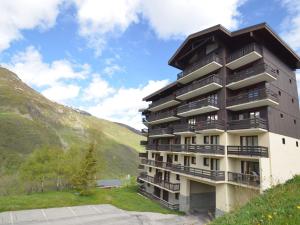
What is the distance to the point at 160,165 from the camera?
129 feet

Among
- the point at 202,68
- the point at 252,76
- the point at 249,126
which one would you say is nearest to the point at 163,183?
the point at 249,126

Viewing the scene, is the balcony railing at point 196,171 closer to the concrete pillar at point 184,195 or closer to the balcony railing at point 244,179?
the balcony railing at point 244,179

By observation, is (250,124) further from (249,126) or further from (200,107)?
(200,107)

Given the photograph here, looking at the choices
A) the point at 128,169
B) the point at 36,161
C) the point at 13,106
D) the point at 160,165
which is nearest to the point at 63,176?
the point at 36,161

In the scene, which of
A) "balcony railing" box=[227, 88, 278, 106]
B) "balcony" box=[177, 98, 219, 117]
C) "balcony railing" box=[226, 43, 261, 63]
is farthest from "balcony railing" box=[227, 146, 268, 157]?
"balcony railing" box=[226, 43, 261, 63]

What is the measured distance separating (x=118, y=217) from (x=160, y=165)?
15563 millimetres

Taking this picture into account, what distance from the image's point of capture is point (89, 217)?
24219 mm

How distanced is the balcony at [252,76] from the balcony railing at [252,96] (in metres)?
1.45

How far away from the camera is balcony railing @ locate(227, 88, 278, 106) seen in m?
22.2

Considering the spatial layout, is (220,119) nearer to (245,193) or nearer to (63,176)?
(245,193)

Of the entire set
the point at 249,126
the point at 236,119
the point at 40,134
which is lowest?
the point at 249,126

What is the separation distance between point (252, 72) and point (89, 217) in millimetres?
23722

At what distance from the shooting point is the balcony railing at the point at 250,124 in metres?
21.9

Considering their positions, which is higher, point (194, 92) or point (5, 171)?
point (194, 92)
